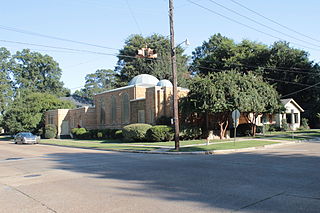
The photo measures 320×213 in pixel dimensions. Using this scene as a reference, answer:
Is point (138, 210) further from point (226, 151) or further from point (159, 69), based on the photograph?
point (159, 69)

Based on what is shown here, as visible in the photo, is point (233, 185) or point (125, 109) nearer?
point (233, 185)

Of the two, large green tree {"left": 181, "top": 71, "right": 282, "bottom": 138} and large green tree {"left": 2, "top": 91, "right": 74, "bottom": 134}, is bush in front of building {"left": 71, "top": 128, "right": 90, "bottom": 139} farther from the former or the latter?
large green tree {"left": 181, "top": 71, "right": 282, "bottom": 138}

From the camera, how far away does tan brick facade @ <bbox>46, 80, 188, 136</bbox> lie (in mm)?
32312

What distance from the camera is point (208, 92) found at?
2631 centimetres

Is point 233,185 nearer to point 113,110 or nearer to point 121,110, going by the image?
point 121,110

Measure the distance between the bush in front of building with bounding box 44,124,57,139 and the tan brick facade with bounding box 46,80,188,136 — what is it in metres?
0.92

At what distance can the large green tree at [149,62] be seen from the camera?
59.4 metres

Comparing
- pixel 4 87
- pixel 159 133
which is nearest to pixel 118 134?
pixel 159 133

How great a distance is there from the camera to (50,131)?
46562mm

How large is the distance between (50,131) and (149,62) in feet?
86.8

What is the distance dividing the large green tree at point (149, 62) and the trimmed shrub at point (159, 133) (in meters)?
28.2

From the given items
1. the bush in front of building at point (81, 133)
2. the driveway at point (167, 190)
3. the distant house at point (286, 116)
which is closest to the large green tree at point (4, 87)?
the bush in front of building at point (81, 133)

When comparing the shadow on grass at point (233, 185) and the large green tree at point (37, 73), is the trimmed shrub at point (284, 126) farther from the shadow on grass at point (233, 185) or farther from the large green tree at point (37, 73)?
the large green tree at point (37, 73)

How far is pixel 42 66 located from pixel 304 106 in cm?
7060
